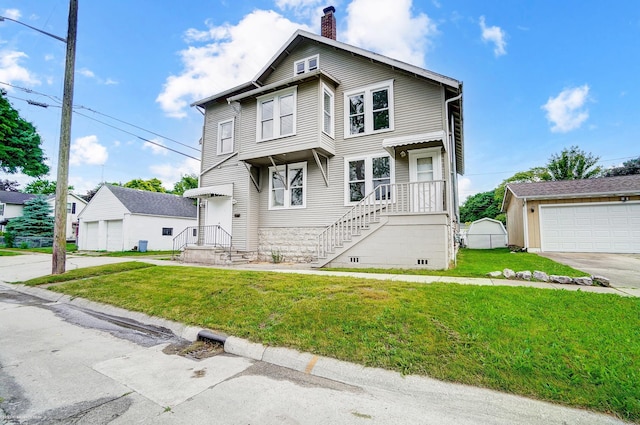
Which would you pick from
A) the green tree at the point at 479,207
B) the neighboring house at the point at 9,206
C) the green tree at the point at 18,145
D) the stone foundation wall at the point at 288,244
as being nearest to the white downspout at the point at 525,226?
the stone foundation wall at the point at 288,244

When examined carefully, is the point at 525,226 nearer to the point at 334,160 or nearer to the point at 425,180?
Answer: the point at 425,180

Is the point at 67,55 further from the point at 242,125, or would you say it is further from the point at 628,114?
the point at 628,114

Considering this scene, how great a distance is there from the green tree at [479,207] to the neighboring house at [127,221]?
4251 cm

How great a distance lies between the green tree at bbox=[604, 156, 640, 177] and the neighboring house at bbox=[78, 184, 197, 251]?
45070mm

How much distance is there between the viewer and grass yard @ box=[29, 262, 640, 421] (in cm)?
269

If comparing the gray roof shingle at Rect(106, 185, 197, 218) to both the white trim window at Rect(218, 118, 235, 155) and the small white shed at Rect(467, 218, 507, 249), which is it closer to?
the white trim window at Rect(218, 118, 235, 155)

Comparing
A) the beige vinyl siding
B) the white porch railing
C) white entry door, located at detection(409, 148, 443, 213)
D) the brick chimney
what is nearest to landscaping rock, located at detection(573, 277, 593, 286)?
the white porch railing

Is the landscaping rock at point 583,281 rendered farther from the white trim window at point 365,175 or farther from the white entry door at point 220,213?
the white entry door at point 220,213

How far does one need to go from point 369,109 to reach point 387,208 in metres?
4.15

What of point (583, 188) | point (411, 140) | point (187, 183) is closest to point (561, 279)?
point (411, 140)

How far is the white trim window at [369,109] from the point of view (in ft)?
34.5

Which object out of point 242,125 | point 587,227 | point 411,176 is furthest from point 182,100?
point 587,227

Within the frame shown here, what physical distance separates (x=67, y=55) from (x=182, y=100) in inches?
341

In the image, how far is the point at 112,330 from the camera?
15.8ft
